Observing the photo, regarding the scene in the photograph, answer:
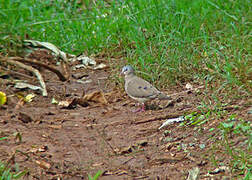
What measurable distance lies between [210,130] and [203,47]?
215cm

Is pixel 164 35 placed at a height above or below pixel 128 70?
above

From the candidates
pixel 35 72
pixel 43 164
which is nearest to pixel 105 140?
pixel 43 164

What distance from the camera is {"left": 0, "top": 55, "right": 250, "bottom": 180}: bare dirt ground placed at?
3.85 meters

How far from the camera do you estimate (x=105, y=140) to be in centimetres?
465

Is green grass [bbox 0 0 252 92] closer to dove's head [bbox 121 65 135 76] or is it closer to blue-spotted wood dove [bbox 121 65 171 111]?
dove's head [bbox 121 65 135 76]

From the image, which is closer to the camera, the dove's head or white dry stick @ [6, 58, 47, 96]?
the dove's head

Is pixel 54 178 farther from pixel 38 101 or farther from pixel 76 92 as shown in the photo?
pixel 76 92

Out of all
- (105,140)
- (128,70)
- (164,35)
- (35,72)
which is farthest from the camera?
(164,35)

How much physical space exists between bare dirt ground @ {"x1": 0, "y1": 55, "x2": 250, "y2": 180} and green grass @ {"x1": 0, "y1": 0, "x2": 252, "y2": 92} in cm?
43

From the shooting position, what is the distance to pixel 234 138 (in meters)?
3.85

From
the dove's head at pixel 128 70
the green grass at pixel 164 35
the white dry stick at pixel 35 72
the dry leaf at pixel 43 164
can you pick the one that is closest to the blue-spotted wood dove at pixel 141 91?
the dove's head at pixel 128 70

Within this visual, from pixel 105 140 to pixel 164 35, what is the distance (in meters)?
2.21

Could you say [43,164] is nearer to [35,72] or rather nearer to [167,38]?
[35,72]

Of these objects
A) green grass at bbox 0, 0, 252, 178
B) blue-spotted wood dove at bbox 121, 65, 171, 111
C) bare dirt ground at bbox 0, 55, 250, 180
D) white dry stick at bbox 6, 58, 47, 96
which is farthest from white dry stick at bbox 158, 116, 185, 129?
white dry stick at bbox 6, 58, 47, 96
